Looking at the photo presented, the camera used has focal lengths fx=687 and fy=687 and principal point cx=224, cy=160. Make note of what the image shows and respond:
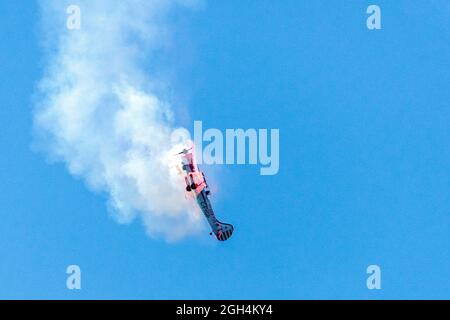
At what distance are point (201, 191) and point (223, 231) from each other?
354 cm

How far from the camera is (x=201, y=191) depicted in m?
52.5

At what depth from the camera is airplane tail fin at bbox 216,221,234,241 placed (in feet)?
173

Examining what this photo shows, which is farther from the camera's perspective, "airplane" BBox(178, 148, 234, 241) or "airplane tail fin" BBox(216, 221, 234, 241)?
"airplane tail fin" BBox(216, 221, 234, 241)

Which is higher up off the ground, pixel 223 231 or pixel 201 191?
pixel 201 191

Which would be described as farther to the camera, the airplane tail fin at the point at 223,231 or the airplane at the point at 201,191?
the airplane tail fin at the point at 223,231

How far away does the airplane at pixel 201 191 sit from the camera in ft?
171

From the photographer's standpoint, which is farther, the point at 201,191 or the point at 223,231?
the point at 223,231

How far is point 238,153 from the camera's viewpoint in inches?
2052

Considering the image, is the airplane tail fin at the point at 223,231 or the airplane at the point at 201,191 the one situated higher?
the airplane at the point at 201,191

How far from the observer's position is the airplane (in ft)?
171

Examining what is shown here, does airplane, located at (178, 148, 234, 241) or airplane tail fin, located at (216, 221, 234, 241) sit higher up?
airplane, located at (178, 148, 234, 241)

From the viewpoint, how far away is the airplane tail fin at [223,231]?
52.6 m
